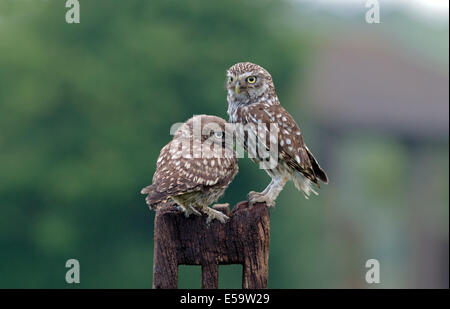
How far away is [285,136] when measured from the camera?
4.46 metres

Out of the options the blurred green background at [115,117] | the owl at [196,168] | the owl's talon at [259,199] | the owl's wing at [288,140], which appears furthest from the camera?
the blurred green background at [115,117]

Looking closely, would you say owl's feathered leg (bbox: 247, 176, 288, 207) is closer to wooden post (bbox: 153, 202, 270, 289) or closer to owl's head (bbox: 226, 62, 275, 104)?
wooden post (bbox: 153, 202, 270, 289)

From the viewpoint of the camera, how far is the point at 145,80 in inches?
360

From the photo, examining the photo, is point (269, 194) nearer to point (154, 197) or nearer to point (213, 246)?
point (213, 246)

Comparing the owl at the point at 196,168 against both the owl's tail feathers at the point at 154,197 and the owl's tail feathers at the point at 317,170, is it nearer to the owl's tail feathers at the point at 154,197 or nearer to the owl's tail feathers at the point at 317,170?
the owl's tail feathers at the point at 154,197

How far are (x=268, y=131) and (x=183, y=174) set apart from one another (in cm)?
91

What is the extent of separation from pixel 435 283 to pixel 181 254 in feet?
35.9

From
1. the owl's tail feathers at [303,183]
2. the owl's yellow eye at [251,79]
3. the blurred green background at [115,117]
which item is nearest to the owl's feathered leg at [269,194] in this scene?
the owl's tail feathers at [303,183]

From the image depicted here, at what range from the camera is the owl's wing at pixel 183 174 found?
12.0 feet

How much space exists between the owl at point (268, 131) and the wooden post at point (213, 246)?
590 mm

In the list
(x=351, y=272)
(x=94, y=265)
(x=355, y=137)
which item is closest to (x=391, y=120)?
(x=355, y=137)

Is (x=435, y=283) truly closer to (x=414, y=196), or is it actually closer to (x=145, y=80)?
(x=414, y=196)
